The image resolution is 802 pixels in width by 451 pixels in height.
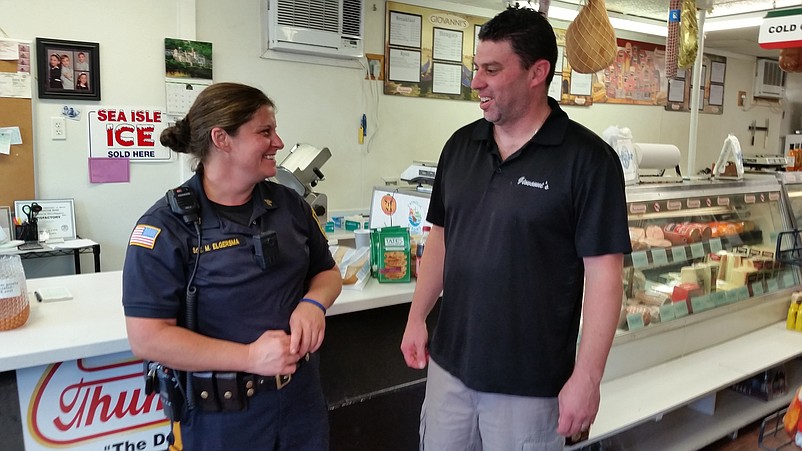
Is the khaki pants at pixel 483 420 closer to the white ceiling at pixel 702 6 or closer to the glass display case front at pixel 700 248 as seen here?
the glass display case front at pixel 700 248

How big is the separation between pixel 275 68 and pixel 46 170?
177 cm

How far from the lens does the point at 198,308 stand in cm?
134

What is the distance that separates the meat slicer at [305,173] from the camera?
351 centimetres

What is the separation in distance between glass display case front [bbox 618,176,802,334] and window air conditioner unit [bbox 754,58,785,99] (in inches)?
222

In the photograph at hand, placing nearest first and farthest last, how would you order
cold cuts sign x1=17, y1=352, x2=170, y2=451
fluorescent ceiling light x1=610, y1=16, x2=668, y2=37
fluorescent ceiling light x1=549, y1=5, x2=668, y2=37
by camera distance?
cold cuts sign x1=17, y1=352, x2=170, y2=451 → fluorescent ceiling light x1=549, y1=5, x2=668, y2=37 → fluorescent ceiling light x1=610, y1=16, x2=668, y2=37

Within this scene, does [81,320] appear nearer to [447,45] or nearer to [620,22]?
[447,45]

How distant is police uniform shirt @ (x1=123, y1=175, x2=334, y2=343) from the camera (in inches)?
50.2

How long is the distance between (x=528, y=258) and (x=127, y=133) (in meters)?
3.52

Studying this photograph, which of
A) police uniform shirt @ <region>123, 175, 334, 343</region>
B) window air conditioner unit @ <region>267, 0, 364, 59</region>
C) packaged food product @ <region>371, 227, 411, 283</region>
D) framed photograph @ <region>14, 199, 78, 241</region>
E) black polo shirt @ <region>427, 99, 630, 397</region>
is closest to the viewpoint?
police uniform shirt @ <region>123, 175, 334, 343</region>

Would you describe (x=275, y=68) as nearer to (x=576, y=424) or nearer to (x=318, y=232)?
(x=318, y=232)

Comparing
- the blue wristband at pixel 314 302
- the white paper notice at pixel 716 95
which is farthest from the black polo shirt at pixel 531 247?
the white paper notice at pixel 716 95

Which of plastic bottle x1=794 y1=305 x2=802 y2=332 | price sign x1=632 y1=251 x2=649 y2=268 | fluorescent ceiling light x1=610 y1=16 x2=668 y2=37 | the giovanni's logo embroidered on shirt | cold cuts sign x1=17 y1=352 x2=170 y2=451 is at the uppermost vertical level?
fluorescent ceiling light x1=610 y1=16 x2=668 y2=37

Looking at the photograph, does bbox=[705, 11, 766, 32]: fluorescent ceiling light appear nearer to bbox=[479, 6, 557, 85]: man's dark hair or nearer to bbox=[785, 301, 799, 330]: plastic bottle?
bbox=[785, 301, 799, 330]: plastic bottle

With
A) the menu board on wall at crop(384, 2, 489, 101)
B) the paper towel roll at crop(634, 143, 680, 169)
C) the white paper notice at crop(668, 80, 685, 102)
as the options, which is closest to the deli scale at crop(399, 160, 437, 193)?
the paper towel roll at crop(634, 143, 680, 169)
